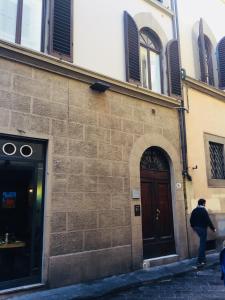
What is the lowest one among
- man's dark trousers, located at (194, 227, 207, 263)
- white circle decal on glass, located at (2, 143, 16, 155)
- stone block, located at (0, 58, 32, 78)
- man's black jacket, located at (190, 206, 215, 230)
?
man's dark trousers, located at (194, 227, 207, 263)

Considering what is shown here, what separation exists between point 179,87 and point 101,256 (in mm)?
5683

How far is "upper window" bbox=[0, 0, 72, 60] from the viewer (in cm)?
636

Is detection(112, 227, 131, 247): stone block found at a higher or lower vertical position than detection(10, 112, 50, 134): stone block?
lower

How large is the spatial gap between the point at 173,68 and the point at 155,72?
2.13ft

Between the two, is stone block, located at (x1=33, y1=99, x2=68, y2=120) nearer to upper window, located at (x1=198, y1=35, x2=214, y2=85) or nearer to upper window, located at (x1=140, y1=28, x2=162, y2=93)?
upper window, located at (x1=140, y1=28, x2=162, y2=93)

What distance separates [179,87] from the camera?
9.60 meters

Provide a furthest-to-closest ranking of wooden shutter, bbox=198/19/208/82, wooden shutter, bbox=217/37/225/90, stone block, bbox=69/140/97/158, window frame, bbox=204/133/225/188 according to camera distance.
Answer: wooden shutter, bbox=217/37/225/90
wooden shutter, bbox=198/19/208/82
window frame, bbox=204/133/225/188
stone block, bbox=69/140/97/158

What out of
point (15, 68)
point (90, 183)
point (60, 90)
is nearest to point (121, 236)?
point (90, 183)

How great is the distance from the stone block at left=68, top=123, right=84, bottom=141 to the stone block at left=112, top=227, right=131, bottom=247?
2.26 meters

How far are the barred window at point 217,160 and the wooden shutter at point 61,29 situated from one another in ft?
19.5

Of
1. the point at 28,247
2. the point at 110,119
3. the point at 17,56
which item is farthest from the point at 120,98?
the point at 28,247

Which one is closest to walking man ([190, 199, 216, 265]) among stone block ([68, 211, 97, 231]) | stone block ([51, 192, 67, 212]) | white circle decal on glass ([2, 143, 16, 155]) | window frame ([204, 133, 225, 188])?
window frame ([204, 133, 225, 188])

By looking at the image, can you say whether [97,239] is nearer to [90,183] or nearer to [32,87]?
[90,183]

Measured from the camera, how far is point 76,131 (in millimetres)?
6770
